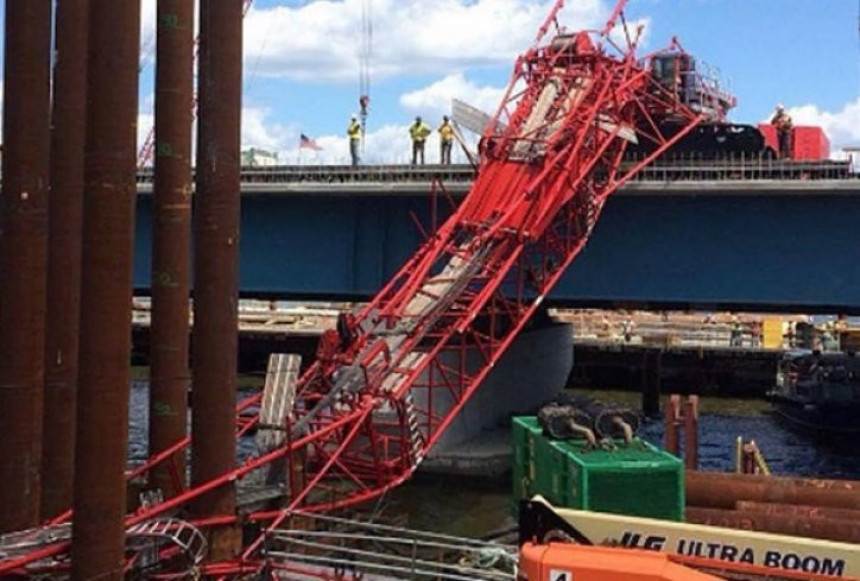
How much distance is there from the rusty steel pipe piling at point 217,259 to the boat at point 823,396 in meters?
35.0

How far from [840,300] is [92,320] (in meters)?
26.8

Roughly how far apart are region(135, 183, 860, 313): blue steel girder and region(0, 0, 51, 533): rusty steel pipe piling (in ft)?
67.5

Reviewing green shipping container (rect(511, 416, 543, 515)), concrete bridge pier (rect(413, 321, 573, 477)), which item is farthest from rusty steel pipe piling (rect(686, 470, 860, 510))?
concrete bridge pier (rect(413, 321, 573, 477))

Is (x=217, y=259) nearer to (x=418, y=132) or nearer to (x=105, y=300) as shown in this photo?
(x=105, y=300)

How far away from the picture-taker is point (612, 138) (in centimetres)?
3094

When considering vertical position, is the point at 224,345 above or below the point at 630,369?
above

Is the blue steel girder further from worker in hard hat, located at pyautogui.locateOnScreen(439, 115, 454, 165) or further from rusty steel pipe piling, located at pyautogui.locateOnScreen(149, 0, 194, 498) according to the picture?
rusty steel pipe piling, located at pyautogui.locateOnScreen(149, 0, 194, 498)

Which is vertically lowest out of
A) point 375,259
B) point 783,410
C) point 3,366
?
point 783,410

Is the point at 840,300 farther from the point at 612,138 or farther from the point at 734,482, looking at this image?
the point at 734,482

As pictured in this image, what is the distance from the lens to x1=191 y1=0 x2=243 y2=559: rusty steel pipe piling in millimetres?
14125

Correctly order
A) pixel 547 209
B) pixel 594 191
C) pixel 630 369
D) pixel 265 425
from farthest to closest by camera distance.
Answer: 1. pixel 630 369
2. pixel 594 191
3. pixel 547 209
4. pixel 265 425

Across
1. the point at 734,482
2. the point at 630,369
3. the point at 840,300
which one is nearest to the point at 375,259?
the point at 840,300

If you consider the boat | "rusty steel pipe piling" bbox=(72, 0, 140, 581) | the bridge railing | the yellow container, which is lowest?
the boat

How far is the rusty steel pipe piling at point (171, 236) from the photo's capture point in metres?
15.7
